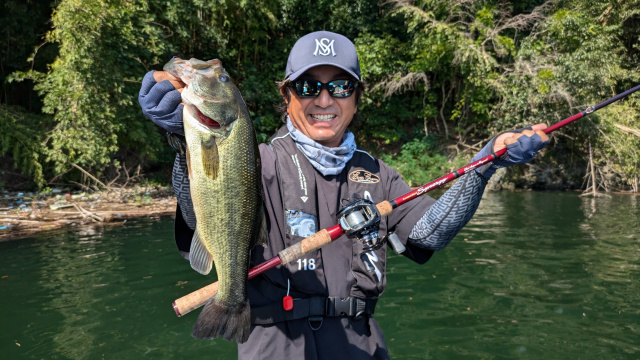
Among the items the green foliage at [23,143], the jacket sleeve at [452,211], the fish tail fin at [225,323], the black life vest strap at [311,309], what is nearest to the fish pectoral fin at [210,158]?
the fish tail fin at [225,323]

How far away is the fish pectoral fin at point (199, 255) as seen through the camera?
230cm

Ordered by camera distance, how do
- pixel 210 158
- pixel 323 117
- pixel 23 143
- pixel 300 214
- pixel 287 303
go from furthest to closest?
pixel 23 143 < pixel 323 117 < pixel 300 214 < pixel 287 303 < pixel 210 158

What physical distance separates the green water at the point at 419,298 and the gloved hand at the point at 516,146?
10.7 ft

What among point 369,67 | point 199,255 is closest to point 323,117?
point 199,255

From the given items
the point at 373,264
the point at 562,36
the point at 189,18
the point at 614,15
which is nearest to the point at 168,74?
the point at 373,264

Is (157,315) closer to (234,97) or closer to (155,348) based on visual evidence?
(155,348)

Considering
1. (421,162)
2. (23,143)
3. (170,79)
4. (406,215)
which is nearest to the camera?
(170,79)

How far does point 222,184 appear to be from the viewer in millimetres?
2172

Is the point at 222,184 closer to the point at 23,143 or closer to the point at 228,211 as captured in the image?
the point at 228,211

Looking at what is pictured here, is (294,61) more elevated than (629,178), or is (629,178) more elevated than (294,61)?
(294,61)

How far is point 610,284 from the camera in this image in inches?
278

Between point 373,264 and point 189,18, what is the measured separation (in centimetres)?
1641

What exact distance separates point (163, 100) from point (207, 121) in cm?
23

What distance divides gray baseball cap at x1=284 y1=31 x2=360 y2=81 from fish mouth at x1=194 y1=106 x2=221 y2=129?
70 centimetres
